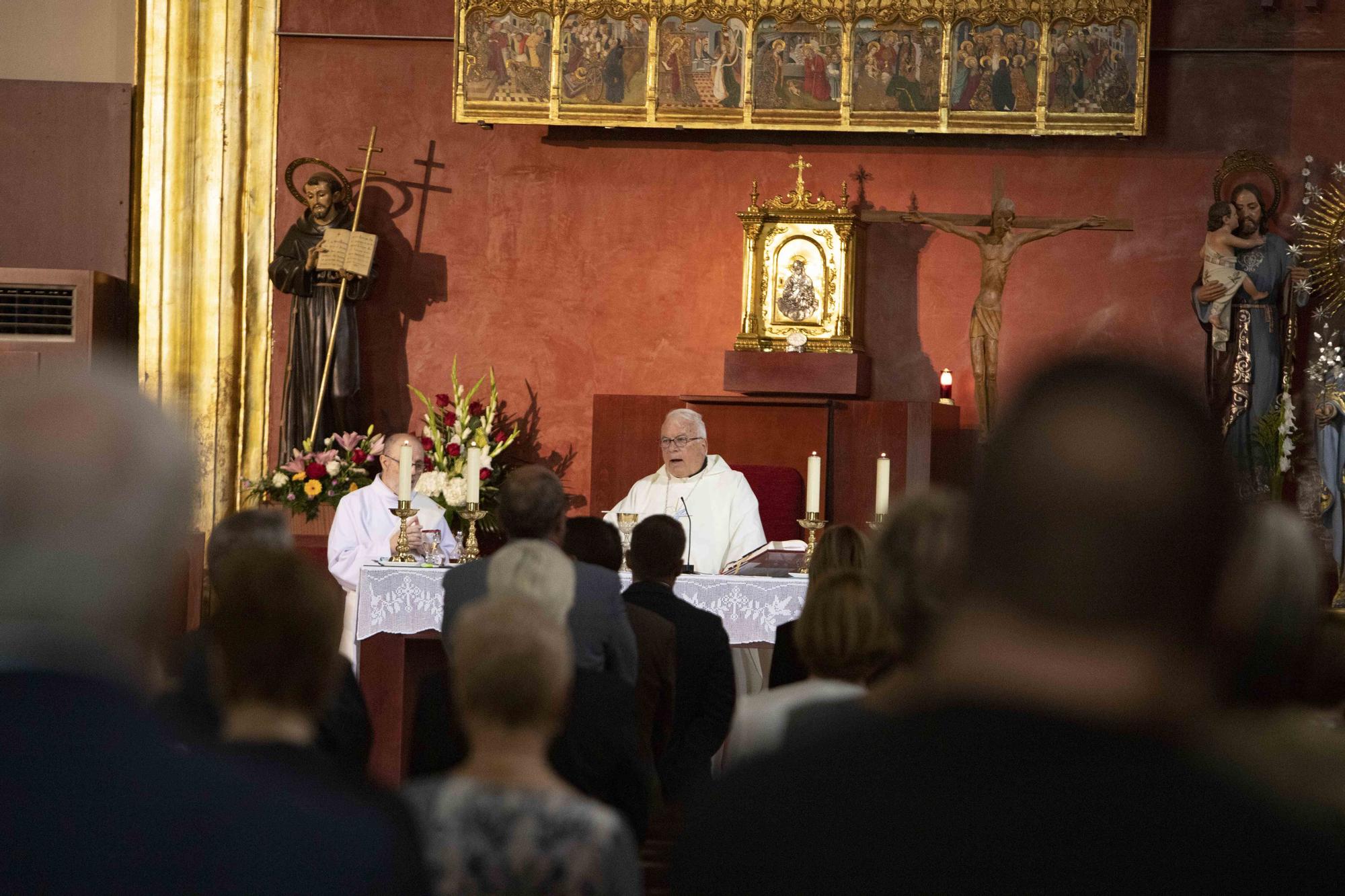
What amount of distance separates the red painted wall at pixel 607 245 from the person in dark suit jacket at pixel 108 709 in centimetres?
927

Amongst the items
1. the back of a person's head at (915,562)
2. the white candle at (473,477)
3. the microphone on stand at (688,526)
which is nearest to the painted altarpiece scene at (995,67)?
the microphone on stand at (688,526)

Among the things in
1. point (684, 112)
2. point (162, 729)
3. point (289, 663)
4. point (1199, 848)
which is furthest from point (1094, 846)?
point (684, 112)

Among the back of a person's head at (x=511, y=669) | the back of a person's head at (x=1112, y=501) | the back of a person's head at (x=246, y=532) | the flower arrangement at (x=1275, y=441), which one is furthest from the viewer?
the flower arrangement at (x=1275, y=441)

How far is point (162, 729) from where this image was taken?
136 centimetres

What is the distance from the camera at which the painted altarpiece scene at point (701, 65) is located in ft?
33.2

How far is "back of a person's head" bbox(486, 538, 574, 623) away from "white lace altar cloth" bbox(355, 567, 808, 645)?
313cm

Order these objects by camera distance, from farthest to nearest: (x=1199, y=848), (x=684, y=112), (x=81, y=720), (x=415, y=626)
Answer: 1. (x=684, y=112)
2. (x=415, y=626)
3. (x=81, y=720)
4. (x=1199, y=848)

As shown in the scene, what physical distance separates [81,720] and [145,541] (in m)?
0.17

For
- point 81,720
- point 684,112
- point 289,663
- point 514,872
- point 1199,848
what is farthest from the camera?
point 684,112

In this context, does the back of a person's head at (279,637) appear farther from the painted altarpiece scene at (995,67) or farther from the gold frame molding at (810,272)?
the painted altarpiece scene at (995,67)

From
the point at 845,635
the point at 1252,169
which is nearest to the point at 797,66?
the point at 1252,169

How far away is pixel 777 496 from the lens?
949 cm

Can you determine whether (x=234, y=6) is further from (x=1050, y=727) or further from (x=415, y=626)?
(x=1050, y=727)

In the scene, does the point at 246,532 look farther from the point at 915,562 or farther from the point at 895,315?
the point at 895,315
